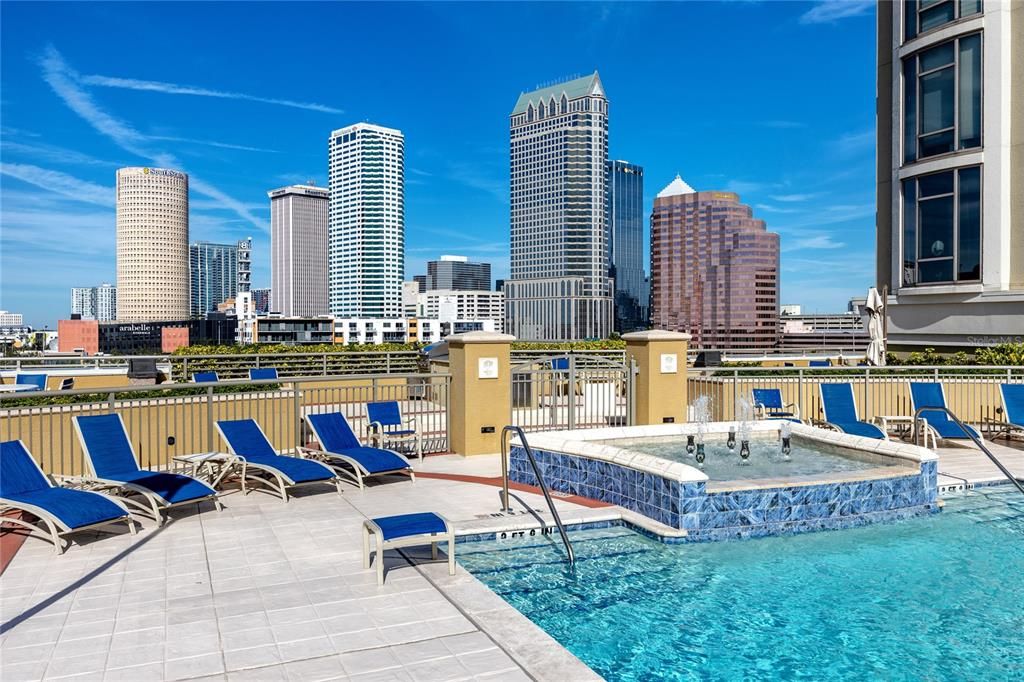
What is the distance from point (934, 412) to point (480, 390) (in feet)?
25.5

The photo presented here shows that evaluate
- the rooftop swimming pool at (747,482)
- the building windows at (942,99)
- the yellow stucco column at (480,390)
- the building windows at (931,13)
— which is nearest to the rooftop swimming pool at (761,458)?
the rooftop swimming pool at (747,482)

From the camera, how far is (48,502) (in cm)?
684

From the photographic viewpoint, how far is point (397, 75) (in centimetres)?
7788

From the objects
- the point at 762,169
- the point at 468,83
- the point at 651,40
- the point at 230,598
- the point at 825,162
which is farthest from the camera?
the point at 762,169

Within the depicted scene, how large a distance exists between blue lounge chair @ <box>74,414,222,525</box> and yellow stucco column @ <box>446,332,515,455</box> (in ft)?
13.9

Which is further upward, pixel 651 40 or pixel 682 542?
pixel 651 40

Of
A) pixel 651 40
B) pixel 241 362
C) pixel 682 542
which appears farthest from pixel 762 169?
pixel 682 542

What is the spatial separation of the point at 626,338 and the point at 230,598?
8.99 m

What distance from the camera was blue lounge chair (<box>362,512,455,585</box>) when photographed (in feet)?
19.0

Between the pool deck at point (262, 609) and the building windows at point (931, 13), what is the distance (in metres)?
18.0

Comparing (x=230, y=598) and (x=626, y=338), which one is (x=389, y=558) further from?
(x=626, y=338)

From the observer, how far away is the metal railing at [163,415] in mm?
9406

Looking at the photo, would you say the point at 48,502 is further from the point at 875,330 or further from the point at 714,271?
the point at 714,271

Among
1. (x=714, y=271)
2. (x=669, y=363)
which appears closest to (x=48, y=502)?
(x=669, y=363)
